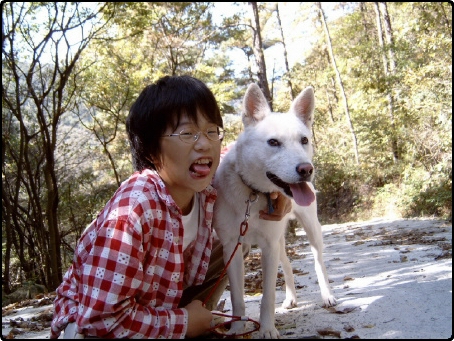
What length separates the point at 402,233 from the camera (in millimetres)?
8391

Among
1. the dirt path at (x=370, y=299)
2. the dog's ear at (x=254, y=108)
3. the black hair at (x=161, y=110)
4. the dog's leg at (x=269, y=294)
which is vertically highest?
the dog's ear at (x=254, y=108)

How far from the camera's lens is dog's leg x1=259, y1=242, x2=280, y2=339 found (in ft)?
Answer: 8.62

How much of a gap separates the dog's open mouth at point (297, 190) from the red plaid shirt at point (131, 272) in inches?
36.4

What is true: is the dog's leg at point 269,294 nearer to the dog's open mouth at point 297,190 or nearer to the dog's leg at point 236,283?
the dog's leg at point 236,283

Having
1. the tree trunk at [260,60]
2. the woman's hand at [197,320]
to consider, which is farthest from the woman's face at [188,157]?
the tree trunk at [260,60]

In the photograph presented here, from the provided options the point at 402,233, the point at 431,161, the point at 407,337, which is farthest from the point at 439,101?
the point at 407,337

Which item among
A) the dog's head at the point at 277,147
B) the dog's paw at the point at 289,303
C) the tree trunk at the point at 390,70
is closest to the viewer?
the dog's head at the point at 277,147

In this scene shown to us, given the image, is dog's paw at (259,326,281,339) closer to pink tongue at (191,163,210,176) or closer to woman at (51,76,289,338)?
woman at (51,76,289,338)

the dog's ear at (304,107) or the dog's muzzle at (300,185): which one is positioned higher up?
the dog's ear at (304,107)

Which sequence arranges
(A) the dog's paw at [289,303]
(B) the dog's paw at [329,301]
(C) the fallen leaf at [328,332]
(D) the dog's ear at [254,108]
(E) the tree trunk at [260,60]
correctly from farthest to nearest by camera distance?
(E) the tree trunk at [260,60]
(A) the dog's paw at [289,303]
(B) the dog's paw at [329,301]
(D) the dog's ear at [254,108]
(C) the fallen leaf at [328,332]

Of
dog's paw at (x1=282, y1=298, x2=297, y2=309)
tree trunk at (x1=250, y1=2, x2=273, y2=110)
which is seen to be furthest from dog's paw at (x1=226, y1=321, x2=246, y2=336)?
tree trunk at (x1=250, y1=2, x2=273, y2=110)

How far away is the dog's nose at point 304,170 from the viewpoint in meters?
2.58

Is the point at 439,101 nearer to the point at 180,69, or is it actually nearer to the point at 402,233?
the point at 402,233

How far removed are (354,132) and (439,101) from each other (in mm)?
8173
